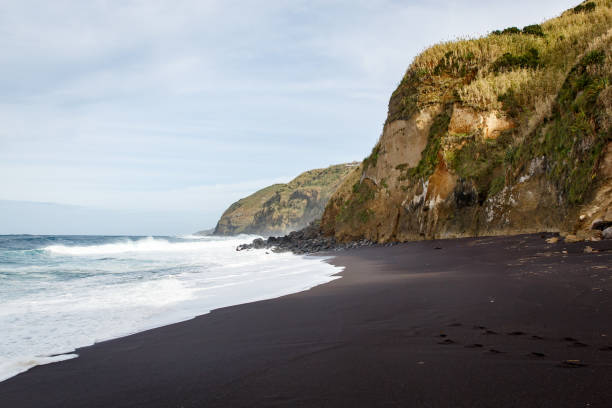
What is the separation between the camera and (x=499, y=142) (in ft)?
46.5

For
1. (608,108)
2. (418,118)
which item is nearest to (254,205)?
(418,118)

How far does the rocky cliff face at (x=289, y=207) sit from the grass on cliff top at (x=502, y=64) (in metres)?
48.2

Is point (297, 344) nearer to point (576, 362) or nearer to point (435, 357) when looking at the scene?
point (435, 357)

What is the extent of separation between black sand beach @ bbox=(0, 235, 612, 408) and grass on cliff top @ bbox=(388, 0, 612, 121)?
12.1 meters

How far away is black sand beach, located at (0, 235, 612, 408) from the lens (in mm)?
1924

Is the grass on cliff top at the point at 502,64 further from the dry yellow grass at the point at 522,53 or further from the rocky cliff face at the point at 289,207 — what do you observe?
the rocky cliff face at the point at 289,207

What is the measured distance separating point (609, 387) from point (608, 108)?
8.14m

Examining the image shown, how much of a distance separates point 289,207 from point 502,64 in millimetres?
63267

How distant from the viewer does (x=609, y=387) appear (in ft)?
5.61

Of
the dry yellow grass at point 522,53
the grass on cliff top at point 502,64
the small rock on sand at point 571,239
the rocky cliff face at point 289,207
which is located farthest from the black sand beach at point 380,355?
the rocky cliff face at point 289,207

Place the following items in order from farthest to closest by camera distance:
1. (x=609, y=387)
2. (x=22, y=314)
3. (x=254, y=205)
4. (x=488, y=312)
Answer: (x=254, y=205)
(x=22, y=314)
(x=488, y=312)
(x=609, y=387)

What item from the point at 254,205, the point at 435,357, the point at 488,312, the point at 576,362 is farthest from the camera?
the point at 254,205

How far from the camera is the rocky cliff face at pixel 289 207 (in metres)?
74.5

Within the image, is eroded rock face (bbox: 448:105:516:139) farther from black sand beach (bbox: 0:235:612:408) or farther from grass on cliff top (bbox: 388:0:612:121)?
black sand beach (bbox: 0:235:612:408)
